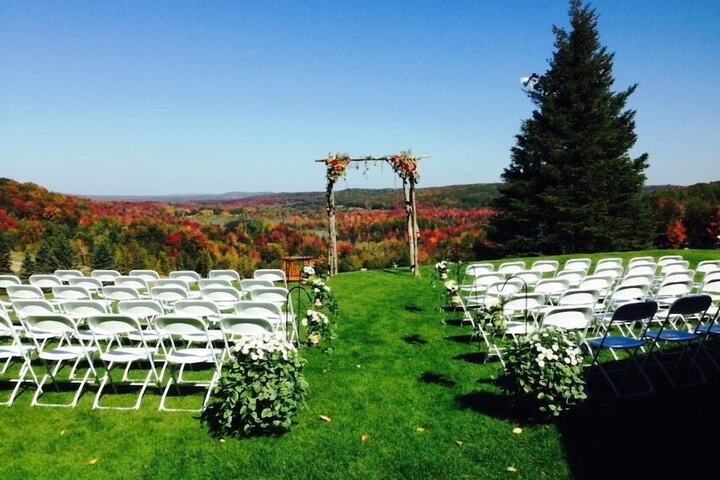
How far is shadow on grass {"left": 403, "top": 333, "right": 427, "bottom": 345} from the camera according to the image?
278 inches

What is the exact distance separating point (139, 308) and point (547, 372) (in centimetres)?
434

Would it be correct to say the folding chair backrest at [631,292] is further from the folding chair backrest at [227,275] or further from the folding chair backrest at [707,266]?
the folding chair backrest at [227,275]

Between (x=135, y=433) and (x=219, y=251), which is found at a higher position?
(x=135, y=433)

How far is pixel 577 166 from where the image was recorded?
29016 millimetres

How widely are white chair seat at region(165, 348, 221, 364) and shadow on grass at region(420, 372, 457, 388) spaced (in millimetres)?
2396

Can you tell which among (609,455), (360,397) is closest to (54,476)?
(360,397)

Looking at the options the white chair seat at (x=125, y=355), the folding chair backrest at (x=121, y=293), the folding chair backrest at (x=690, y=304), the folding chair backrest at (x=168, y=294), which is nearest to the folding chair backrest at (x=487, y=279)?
the folding chair backrest at (x=690, y=304)

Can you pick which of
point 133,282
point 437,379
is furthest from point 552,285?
point 133,282

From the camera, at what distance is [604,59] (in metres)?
30.1

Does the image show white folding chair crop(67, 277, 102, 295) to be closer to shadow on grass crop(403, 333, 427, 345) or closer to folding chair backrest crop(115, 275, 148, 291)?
folding chair backrest crop(115, 275, 148, 291)

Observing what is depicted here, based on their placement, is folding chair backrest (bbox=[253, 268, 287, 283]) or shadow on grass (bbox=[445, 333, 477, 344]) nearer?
shadow on grass (bbox=[445, 333, 477, 344])

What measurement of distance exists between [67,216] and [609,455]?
46974 mm

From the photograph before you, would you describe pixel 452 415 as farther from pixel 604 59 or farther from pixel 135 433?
pixel 604 59

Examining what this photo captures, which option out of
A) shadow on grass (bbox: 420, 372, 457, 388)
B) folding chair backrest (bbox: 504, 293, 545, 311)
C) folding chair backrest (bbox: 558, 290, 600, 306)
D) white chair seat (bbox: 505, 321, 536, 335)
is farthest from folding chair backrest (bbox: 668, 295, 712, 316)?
shadow on grass (bbox: 420, 372, 457, 388)
